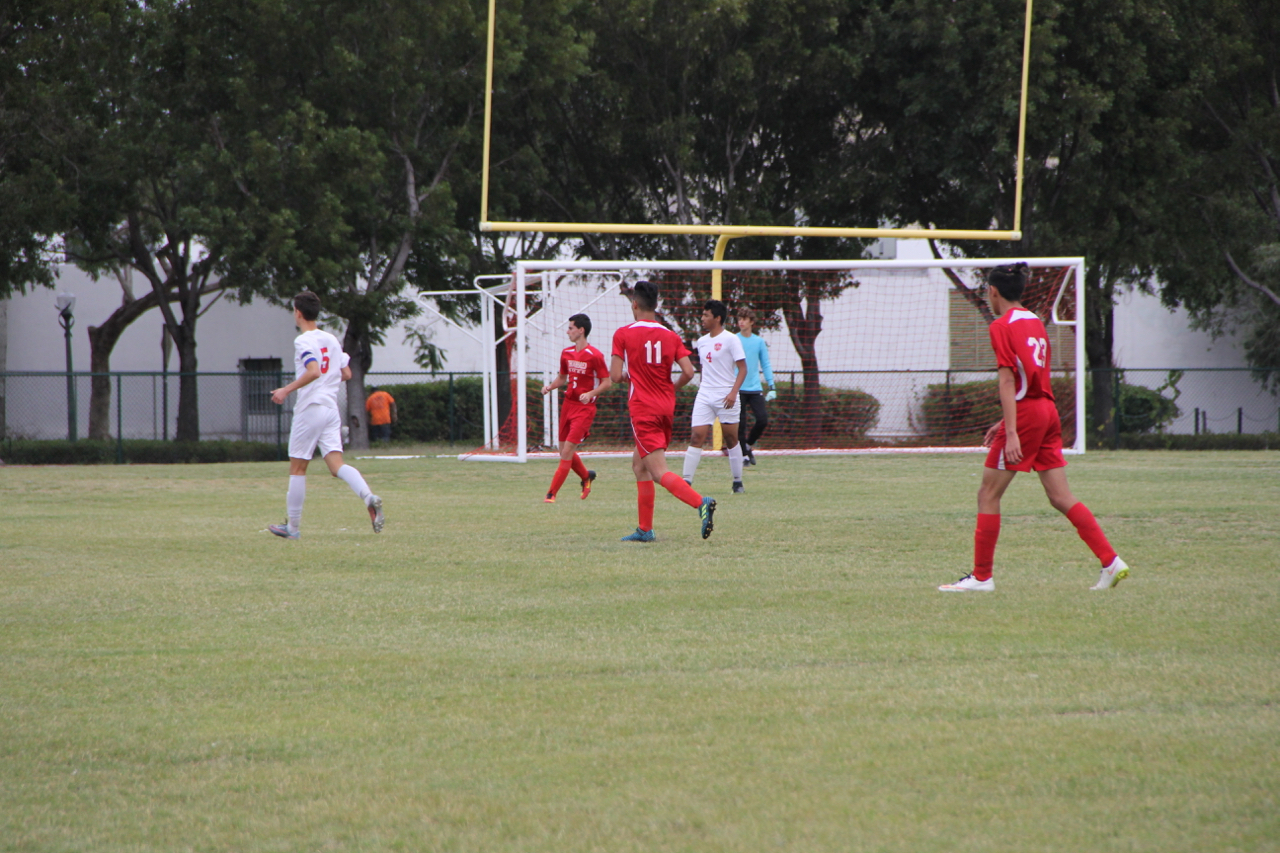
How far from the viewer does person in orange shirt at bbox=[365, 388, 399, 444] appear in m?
32.5

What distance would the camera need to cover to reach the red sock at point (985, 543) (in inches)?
278

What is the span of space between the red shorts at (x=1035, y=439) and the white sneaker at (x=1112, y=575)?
2.09 ft

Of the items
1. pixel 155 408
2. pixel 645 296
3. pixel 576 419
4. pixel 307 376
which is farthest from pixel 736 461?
pixel 155 408

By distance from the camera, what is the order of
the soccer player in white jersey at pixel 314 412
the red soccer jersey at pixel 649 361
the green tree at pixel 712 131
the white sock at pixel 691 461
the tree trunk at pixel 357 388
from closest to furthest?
the red soccer jersey at pixel 649 361 < the soccer player in white jersey at pixel 314 412 < the white sock at pixel 691 461 < the green tree at pixel 712 131 < the tree trunk at pixel 357 388

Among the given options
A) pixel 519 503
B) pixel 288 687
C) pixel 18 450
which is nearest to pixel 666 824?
pixel 288 687

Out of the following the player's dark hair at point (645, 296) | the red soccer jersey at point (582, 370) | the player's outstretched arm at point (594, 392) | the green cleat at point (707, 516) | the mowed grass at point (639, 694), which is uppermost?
the player's dark hair at point (645, 296)

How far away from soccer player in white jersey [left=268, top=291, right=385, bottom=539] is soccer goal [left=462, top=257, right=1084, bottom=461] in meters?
9.03

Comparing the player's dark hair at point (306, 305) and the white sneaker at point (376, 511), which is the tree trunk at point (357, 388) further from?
the player's dark hair at point (306, 305)

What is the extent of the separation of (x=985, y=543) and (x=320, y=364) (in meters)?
5.33

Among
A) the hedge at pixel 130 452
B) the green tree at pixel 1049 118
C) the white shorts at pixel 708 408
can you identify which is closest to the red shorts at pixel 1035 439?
the white shorts at pixel 708 408

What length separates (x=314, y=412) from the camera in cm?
1013

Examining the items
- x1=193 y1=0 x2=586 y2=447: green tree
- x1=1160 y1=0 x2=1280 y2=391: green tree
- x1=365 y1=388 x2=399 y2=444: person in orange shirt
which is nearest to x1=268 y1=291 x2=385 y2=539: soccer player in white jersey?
x1=193 y1=0 x2=586 y2=447: green tree

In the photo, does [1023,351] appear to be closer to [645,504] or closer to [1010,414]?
[1010,414]

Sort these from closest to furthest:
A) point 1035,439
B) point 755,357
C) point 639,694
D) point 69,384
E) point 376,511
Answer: point 639,694 → point 1035,439 → point 376,511 → point 755,357 → point 69,384
